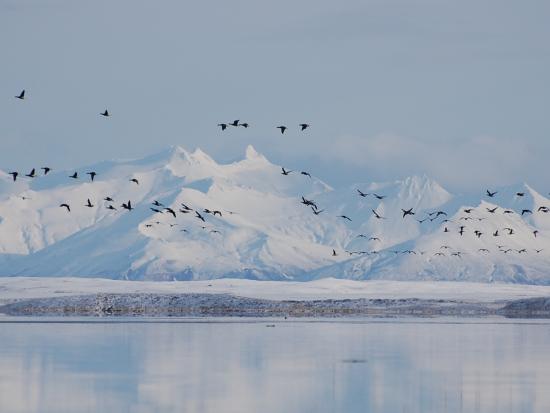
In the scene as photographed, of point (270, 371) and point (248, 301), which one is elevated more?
point (248, 301)

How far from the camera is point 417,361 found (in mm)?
54000

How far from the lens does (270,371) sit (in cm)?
4950

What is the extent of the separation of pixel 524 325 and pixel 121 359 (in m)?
38.4

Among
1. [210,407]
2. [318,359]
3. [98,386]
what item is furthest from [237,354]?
[210,407]

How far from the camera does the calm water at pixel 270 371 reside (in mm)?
41000

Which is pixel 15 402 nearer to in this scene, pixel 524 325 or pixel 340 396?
pixel 340 396

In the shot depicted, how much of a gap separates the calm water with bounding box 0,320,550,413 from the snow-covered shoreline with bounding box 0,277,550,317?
1526 inches

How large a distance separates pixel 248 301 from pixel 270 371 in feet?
251

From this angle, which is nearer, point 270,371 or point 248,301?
point 270,371

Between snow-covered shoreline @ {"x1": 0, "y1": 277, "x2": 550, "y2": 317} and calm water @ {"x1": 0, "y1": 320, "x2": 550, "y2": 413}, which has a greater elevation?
snow-covered shoreline @ {"x1": 0, "y1": 277, "x2": 550, "y2": 317}

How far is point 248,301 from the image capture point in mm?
126000

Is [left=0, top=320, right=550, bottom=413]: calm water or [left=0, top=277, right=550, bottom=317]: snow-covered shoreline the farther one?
[left=0, top=277, right=550, bottom=317]: snow-covered shoreline

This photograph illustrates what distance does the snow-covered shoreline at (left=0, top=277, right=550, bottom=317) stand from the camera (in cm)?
11269

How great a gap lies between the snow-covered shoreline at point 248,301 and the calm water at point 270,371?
127 ft
